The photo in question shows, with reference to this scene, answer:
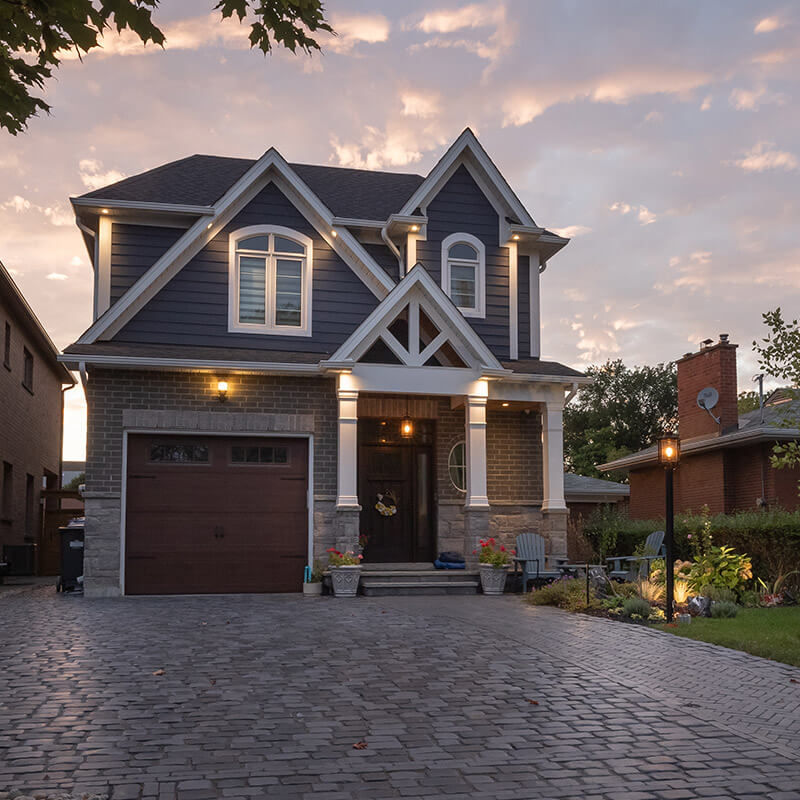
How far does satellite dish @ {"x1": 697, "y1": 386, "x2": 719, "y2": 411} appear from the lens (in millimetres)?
22312

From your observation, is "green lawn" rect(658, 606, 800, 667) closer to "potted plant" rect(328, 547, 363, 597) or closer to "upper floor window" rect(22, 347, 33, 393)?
"potted plant" rect(328, 547, 363, 597)

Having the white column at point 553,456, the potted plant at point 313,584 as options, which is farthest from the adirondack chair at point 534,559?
the potted plant at point 313,584

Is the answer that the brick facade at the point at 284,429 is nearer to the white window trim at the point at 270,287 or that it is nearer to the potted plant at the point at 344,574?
the potted plant at the point at 344,574

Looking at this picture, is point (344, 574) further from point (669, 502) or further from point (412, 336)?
point (669, 502)

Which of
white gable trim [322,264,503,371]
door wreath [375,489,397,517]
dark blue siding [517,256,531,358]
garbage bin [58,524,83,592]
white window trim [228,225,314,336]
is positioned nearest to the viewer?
white gable trim [322,264,503,371]

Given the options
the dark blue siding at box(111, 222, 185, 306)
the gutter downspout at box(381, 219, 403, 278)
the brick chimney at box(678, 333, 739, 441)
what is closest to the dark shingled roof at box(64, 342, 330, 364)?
the dark blue siding at box(111, 222, 185, 306)

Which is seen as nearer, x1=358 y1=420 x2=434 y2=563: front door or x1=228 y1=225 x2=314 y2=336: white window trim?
x1=228 y1=225 x2=314 y2=336: white window trim

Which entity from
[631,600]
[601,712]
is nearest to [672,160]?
[631,600]

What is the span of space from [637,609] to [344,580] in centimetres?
486

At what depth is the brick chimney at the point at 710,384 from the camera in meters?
22.3

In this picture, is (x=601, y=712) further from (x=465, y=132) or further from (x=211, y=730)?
(x=465, y=132)

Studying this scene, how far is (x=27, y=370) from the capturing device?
24109 mm

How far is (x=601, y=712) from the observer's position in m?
6.46

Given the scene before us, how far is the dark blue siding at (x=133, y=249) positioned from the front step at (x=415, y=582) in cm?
658
